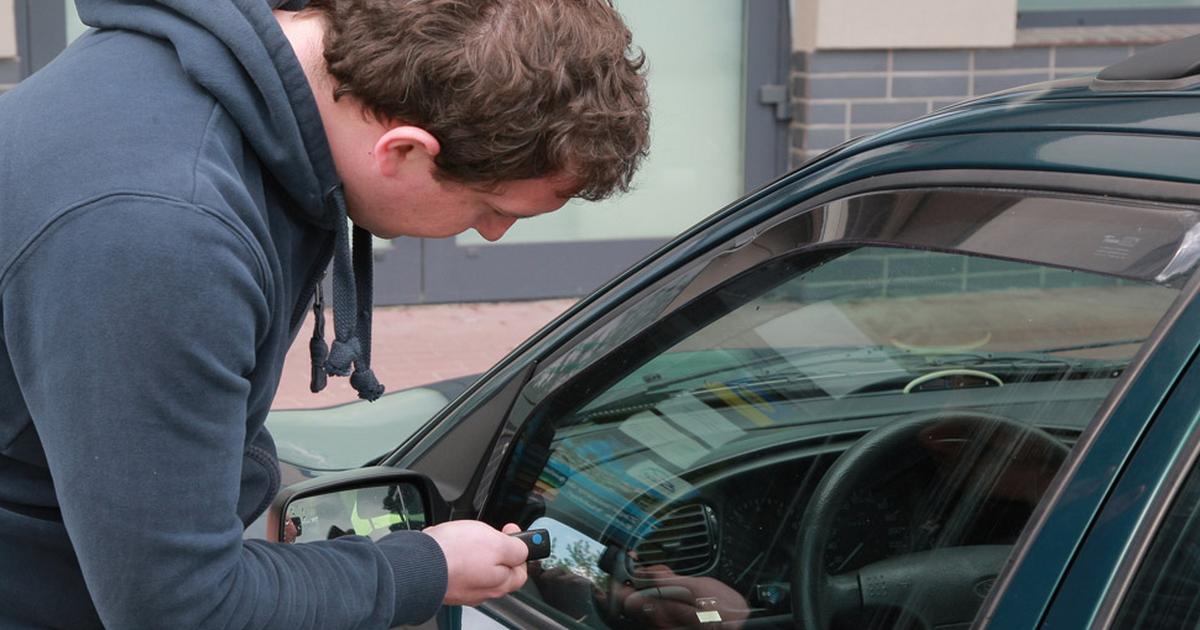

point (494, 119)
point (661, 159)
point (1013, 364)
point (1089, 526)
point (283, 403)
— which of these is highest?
point (494, 119)

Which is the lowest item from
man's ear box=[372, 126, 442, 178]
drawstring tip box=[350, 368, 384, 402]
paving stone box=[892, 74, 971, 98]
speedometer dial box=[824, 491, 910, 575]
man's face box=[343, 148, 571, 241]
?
paving stone box=[892, 74, 971, 98]

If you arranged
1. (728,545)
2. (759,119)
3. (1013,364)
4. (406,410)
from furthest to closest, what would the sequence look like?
(759,119)
(406,410)
(1013,364)
(728,545)

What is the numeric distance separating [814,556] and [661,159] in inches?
219

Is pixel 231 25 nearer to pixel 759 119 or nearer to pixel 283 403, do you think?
pixel 283 403

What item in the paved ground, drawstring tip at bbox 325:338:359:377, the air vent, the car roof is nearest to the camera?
the car roof

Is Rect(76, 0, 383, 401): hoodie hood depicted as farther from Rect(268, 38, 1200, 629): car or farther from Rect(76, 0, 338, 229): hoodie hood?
Rect(268, 38, 1200, 629): car

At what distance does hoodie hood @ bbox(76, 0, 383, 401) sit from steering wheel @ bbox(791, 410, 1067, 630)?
660 mm

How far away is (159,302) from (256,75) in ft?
0.83

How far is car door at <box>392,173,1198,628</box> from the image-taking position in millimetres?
1402

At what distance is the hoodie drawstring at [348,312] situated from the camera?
150 centimetres

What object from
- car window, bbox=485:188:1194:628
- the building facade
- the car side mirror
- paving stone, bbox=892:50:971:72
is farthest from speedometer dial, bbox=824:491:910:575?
paving stone, bbox=892:50:971:72

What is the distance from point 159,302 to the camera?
1.21 m

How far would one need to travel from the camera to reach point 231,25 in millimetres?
1356

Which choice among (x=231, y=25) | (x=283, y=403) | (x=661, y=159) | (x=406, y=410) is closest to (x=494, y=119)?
(x=231, y=25)
